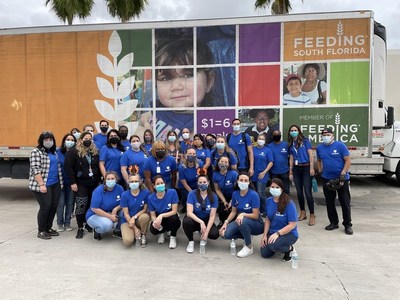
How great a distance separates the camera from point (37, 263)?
4129 mm

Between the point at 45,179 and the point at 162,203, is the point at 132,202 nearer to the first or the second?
the point at 162,203

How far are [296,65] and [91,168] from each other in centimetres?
417

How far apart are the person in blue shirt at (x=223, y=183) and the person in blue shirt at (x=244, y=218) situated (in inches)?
15.9

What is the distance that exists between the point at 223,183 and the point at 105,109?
3.33m

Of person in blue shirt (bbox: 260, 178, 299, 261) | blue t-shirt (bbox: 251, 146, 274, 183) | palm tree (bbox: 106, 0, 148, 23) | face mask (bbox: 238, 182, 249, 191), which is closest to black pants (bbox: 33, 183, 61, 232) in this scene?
face mask (bbox: 238, 182, 249, 191)

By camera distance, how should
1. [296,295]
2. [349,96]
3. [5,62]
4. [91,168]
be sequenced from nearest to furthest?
[296,295]
[91,168]
[349,96]
[5,62]

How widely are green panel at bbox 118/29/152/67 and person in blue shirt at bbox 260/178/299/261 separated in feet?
13.5

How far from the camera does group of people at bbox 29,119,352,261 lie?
4488 mm

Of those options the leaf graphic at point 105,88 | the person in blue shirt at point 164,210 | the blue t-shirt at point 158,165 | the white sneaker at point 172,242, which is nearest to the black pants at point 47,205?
A: the blue t-shirt at point 158,165

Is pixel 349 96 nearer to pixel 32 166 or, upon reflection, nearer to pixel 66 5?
pixel 32 166

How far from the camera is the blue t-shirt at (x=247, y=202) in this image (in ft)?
14.8

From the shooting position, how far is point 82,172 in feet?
17.3

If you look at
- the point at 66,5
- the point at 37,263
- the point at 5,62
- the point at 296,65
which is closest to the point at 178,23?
the point at 296,65

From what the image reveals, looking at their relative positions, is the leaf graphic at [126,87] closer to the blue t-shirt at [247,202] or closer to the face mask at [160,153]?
the face mask at [160,153]
